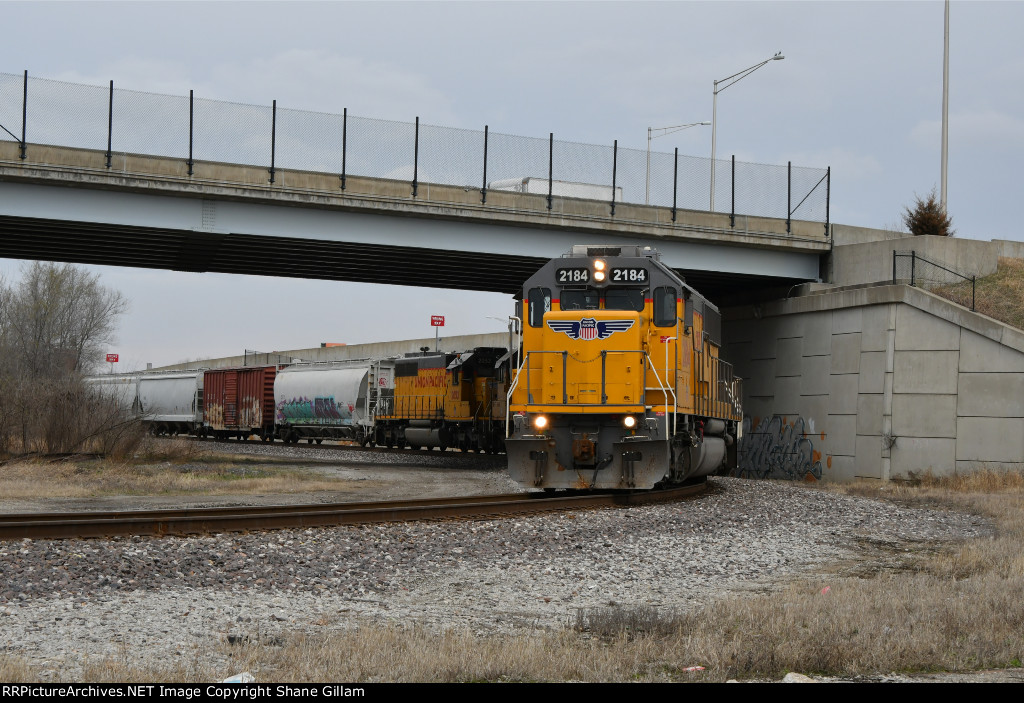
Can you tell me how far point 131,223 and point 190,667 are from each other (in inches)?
771

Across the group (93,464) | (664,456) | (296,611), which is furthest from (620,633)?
(93,464)

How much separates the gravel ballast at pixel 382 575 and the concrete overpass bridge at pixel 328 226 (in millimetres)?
13433

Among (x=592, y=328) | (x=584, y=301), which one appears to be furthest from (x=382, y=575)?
(x=584, y=301)

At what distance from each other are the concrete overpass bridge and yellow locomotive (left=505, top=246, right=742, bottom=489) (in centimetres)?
921

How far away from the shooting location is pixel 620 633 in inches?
254

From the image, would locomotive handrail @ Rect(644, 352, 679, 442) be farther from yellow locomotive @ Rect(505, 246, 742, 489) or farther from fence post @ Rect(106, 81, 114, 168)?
fence post @ Rect(106, 81, 114, 168)

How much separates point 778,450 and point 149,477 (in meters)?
17.0

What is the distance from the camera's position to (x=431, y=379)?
36188mm

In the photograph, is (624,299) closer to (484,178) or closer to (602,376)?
(602,376)

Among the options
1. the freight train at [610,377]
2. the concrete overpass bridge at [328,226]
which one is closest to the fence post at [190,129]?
the concrete overpass bridge at [328,226]

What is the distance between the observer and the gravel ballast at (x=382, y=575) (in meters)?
6.78

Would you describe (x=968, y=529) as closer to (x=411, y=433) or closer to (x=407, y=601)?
(x=407, y=601)

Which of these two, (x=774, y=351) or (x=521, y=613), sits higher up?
(x=774, y=351)

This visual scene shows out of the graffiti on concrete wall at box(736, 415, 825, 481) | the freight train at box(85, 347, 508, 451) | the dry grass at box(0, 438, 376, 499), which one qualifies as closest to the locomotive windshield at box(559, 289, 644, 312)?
the dry grass at box(0, 438, 376, 499)
